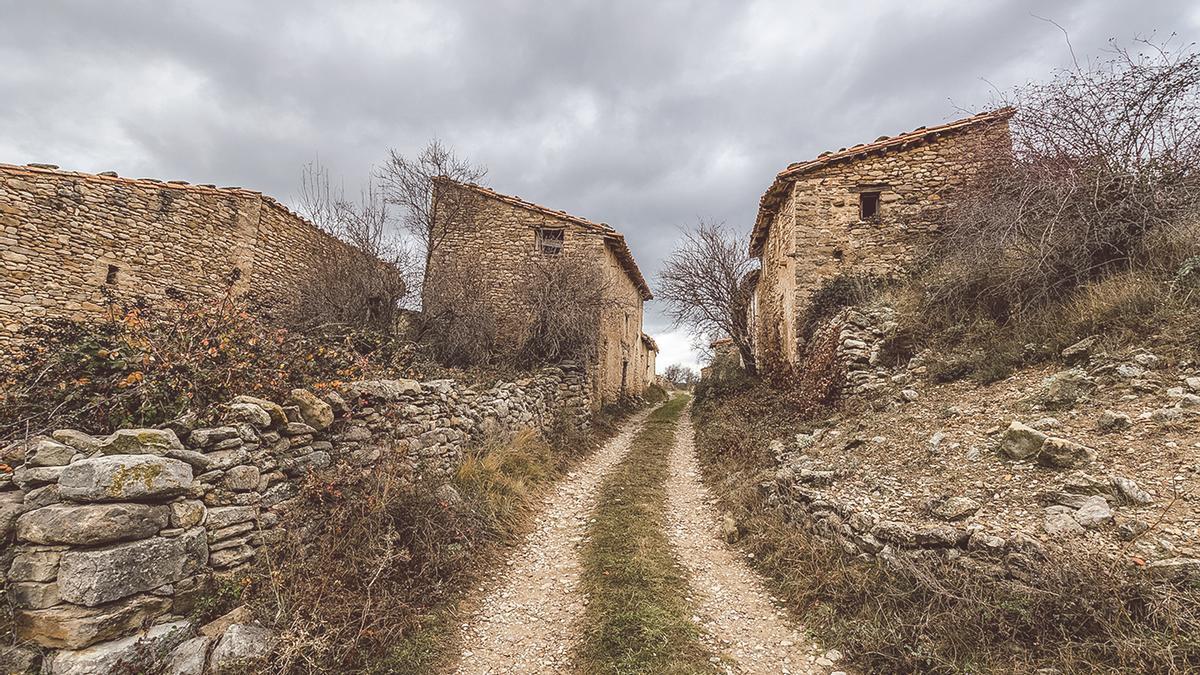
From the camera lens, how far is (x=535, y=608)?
4.71m

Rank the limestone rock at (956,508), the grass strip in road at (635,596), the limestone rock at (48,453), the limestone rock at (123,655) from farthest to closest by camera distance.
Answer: the limestone rock at (956,508) < the grass strip in road at (635,596) < the limestone rock at (48,453) < the limestone rock at (123,655)

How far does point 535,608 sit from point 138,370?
4458mm

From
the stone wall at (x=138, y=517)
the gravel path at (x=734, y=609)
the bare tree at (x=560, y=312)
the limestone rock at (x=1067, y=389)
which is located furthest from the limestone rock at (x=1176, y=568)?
the bare tree at (x=560, y=312)

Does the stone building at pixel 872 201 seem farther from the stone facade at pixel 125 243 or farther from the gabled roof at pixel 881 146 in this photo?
the stone facade at pixel 125 243

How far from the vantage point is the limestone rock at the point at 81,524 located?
3.04 metres

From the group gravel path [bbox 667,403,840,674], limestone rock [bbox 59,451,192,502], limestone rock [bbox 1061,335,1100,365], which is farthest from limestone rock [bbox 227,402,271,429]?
limestone rock [bbox 1061,335,1100,365]

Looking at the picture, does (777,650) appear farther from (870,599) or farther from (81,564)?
(81,564)

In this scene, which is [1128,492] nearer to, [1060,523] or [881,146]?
[1060,523]

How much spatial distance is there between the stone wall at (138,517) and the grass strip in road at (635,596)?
3.03m

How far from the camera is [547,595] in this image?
16.2ft

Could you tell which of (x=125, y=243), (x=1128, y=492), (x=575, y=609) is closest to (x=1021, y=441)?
(x=1128, y=492)

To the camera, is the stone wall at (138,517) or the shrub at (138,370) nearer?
the stone wall at (138,517)

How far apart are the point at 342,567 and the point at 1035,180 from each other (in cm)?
1063

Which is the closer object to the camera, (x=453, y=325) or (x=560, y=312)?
(x=453, y=325)
